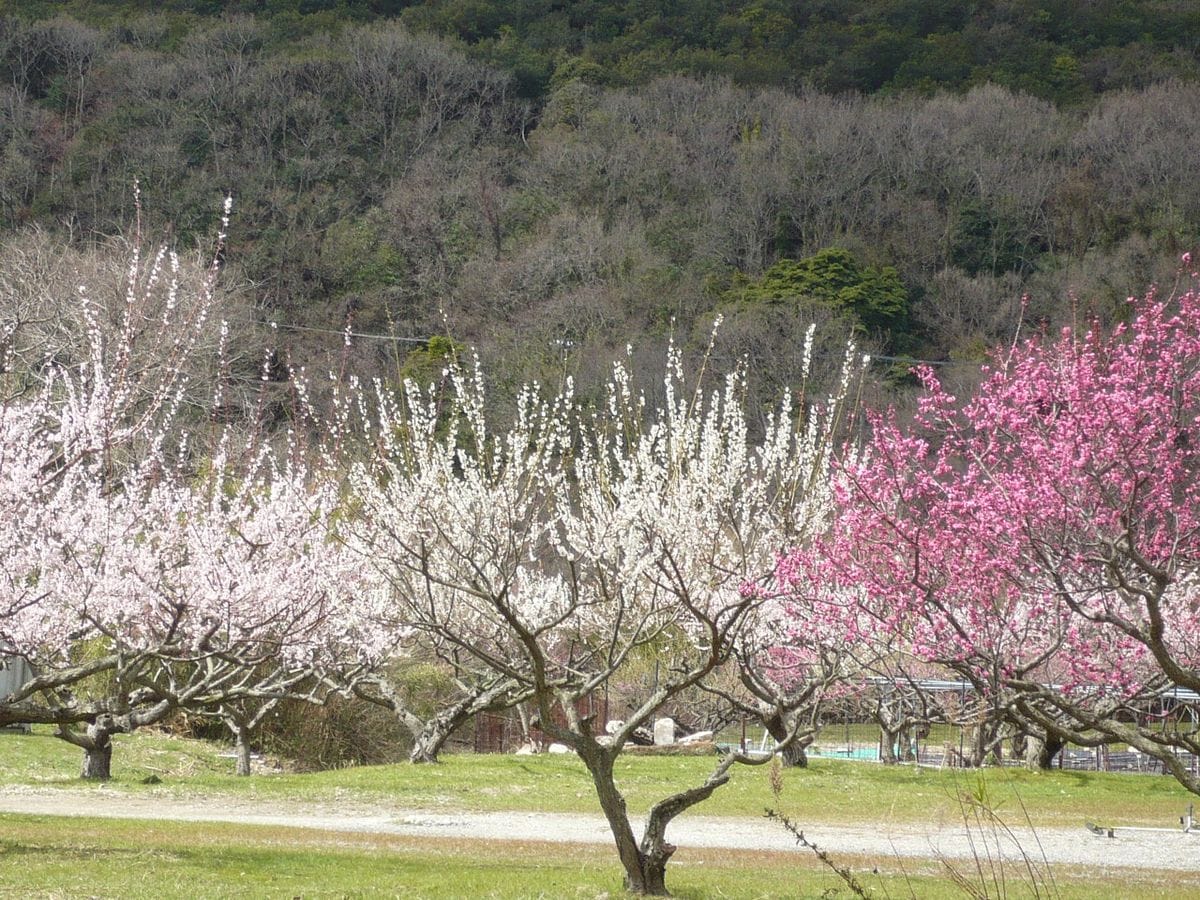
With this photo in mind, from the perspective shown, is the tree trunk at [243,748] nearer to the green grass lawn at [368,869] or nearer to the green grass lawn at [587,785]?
the green grass lawn at [587,785]

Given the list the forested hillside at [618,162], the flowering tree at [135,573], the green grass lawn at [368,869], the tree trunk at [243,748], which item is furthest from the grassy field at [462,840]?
the forested hillside at [618,162]

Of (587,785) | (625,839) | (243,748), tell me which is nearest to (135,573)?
(625,839)

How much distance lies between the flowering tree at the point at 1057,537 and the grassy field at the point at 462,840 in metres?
1.27

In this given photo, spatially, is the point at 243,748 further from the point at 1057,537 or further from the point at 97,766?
the point at 1057,537

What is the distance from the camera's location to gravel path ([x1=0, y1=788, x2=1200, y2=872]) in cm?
1429

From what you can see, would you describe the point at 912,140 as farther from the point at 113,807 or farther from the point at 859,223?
the point at 113,807

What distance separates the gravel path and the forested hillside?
60.7ft

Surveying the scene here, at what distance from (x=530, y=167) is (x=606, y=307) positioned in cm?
1891

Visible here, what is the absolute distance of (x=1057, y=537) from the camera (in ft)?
30.6

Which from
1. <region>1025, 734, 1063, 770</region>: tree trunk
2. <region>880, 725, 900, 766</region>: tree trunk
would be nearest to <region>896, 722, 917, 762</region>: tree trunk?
<region>880, 725, 900, 766</region>: tree trunk

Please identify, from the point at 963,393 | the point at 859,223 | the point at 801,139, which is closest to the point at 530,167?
the point at 801,139

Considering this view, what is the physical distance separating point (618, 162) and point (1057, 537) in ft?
164

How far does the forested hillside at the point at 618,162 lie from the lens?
43.8 meters

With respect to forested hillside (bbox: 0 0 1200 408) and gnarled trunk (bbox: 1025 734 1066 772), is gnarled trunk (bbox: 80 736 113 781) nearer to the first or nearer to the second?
gnarled trunk (bbox: 1025 734 1066 772)
